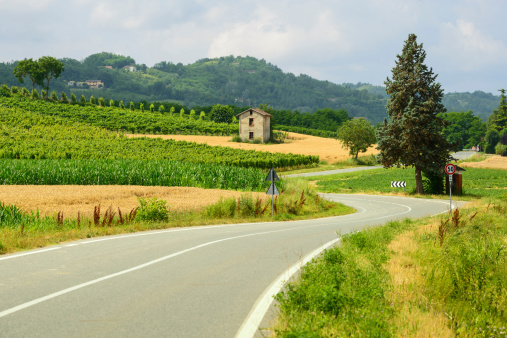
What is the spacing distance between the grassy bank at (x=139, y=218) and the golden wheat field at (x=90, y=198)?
928 millimetres

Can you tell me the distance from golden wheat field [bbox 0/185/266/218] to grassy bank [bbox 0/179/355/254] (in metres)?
0.93

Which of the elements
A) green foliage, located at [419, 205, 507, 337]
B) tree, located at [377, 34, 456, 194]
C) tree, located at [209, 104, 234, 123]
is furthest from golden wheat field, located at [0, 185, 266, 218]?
tree, located at [209, 104, 234, 123]

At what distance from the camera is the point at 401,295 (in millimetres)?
7250

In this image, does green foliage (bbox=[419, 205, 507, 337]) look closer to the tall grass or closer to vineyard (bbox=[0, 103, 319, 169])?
the tall grass

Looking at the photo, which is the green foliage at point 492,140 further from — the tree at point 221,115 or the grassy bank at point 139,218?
the grassy bank at point 139,218

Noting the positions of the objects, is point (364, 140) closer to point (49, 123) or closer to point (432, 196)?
point (432, 196)

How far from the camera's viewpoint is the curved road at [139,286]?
6148mm

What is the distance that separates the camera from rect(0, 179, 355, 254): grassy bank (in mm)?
13352

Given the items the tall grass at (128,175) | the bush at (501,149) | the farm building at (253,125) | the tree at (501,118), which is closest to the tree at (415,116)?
the tall grass at (128,175)

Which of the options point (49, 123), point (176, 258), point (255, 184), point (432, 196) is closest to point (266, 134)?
point (49, 123)

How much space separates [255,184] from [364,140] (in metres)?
50.8

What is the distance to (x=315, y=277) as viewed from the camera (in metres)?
7.88

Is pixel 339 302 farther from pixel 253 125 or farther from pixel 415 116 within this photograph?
pixel 253 125

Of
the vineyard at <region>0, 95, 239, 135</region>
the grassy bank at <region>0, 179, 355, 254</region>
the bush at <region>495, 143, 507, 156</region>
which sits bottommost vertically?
the grassy bank at <region>0, 179, 355, 254</region>
